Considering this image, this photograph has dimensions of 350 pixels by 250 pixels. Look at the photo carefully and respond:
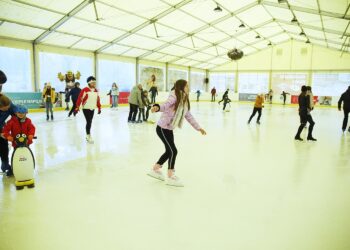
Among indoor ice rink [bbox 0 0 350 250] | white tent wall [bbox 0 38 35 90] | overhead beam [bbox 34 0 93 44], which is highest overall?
overhead beam [bbox 34 0 93 44]

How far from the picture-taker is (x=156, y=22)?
13078 mm

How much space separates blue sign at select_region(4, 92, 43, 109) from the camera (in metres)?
11.1

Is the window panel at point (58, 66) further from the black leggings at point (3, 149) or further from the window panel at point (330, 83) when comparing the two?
the window panel at point (330, 83)

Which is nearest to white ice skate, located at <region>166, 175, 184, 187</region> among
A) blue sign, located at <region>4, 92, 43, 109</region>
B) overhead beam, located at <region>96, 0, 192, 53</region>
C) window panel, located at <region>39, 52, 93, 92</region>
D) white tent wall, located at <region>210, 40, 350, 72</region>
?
blue sign, located at <region>4, 92, 43, 109</region>

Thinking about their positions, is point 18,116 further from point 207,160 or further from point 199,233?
point 207,160

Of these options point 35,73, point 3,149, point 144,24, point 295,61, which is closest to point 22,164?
point 3,149

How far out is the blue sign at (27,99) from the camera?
36.6 ft

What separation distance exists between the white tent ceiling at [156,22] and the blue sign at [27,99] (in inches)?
97.2

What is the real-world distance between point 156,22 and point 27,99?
699 centimetres

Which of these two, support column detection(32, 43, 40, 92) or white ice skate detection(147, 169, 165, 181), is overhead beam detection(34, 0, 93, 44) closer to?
support column detection(32, 43, 40, 92)

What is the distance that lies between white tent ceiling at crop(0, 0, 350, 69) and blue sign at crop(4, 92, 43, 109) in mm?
2468

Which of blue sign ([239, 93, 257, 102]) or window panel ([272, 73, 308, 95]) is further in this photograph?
blue sign ([239, 93, 257, 102])

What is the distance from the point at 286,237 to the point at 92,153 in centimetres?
347

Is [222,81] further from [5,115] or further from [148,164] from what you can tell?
[5,115]
